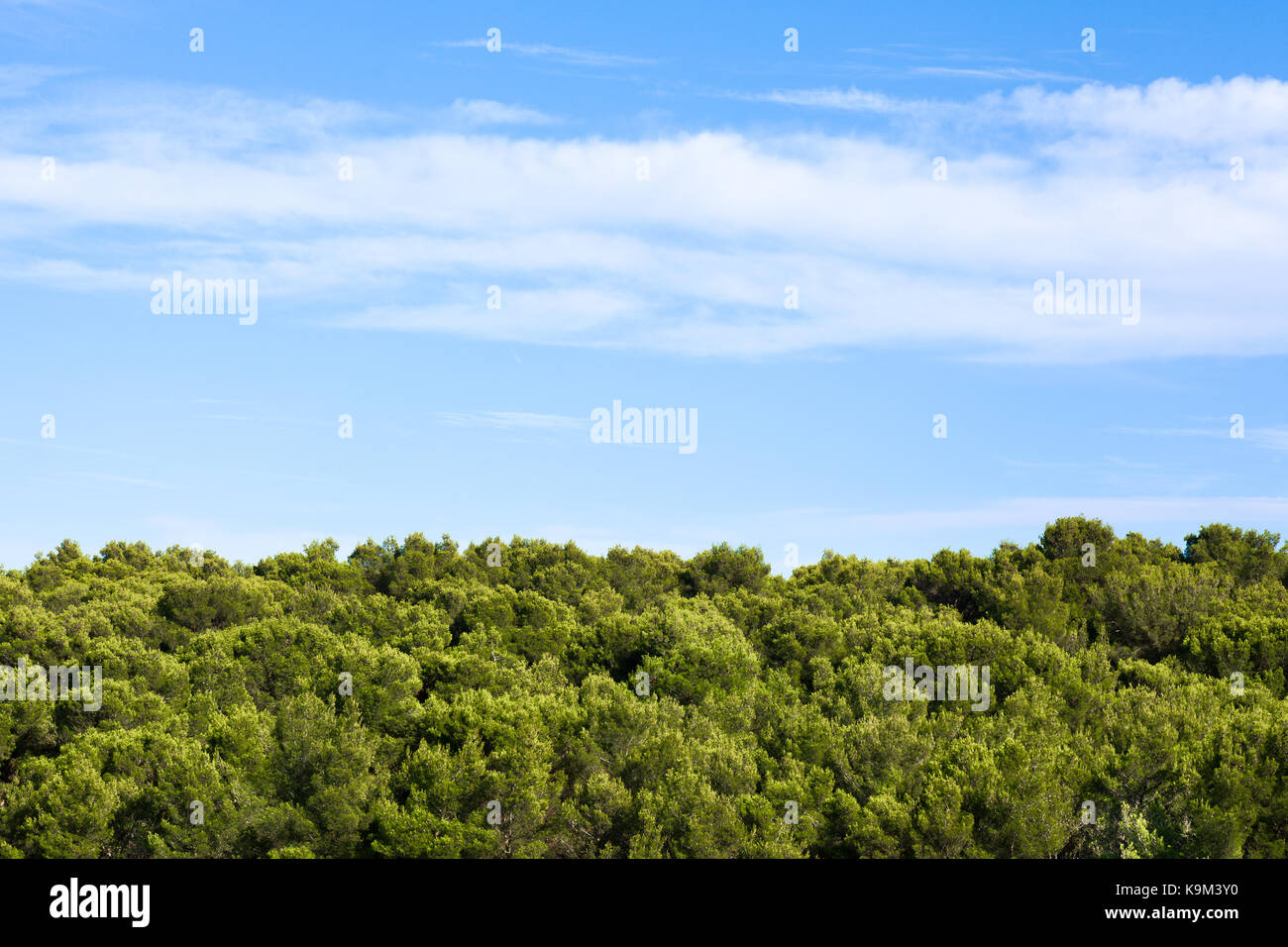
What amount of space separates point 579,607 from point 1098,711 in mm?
53754

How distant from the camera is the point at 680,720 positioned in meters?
79.1

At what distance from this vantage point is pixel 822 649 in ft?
318

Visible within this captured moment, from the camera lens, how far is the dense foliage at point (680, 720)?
65.3 m

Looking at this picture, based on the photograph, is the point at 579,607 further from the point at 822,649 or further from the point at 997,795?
the point at 997,795

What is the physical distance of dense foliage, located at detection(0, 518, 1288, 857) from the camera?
65.3 m

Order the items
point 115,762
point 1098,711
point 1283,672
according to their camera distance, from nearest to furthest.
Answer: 1. point 115,762
2. point 1098,711
3. point 1283,672
